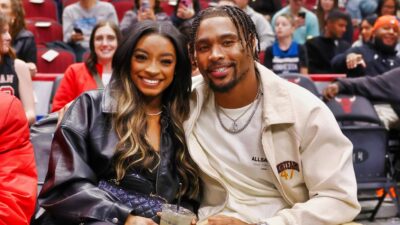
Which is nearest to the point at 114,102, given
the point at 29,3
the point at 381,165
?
the point at 381,165

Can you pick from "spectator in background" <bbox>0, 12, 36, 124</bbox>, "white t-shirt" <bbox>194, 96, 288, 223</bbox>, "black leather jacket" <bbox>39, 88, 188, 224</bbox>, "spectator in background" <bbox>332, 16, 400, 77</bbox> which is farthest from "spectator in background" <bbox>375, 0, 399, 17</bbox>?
"black leather jacket" <bbox>39, 88, 188, 224</bbox>

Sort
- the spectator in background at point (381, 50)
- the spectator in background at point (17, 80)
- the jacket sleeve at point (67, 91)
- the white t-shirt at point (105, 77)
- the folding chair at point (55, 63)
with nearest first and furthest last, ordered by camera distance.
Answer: the spectator in background at point (17, 80)
the jacket sleeve at point (67, 91)
the white t-shirt at point (105, 77)
the spectator in background at point (381, 50)
the folding chair at point (55, 63)

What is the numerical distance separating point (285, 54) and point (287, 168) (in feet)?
13.4

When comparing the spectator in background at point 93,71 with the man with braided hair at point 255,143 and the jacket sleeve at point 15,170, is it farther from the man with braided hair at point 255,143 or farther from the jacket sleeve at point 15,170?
the jacket sleeve at point 15,170

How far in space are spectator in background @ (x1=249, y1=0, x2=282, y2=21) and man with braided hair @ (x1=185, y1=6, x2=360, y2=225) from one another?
19.6 ft

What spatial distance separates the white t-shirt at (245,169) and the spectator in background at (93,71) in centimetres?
167

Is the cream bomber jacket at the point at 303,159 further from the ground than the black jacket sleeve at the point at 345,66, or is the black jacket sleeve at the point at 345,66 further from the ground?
the cream bomber jacket at the point at 303,159

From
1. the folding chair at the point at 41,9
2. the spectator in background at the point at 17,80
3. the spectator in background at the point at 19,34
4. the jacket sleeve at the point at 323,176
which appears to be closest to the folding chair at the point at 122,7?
the folding chair at the point at 41,9

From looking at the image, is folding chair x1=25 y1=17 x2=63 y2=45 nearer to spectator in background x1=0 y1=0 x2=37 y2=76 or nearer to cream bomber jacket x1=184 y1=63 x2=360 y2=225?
spectator in background x1=0 y1=0 x2=37 y2=76

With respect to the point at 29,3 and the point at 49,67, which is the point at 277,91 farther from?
the point at 29,3

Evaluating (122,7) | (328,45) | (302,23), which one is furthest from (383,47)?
(122,7)

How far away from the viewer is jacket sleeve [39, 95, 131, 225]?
7.97 ft

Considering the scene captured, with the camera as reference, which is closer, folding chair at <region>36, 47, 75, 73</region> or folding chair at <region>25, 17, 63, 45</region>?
folding chair at <region>36, 47, 75, 73</region>

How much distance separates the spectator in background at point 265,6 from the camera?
8.70 meters
